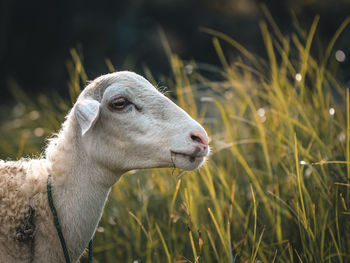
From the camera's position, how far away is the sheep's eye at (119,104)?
77.9 inches

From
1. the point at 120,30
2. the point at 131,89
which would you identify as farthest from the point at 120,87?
the point at 120,30

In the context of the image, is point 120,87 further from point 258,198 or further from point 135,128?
point 258,198

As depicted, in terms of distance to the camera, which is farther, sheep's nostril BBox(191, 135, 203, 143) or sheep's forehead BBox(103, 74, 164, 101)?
sheep's forehead BBox(103, 74, 164, 101)

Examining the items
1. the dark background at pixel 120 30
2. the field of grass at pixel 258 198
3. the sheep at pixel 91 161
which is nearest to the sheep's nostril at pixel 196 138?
the sheep at pixel 91 161

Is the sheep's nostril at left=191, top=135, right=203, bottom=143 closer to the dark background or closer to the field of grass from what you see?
the field of grass

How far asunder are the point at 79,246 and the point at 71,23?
27.4 ft

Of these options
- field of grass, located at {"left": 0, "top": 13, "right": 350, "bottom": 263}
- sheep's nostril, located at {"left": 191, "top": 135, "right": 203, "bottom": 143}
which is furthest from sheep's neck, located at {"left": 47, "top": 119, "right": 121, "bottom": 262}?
sheep's nostril, located at {"left": 191, "top": 135, "right": 203, "bottom": 143}

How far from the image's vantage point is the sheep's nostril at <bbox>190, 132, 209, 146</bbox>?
1.84 metres

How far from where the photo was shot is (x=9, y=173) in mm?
2064

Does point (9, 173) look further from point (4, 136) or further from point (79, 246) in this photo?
point (4, 136)

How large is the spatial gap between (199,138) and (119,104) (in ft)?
1.56

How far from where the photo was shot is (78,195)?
79.0 inches

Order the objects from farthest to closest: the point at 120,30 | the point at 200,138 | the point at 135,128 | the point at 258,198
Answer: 1. the point at 120,30
2. the point at 258,198
3. the point at 135,128
4. the point at 200,138

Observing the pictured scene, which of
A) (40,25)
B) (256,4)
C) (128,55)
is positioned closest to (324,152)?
(128,55)
